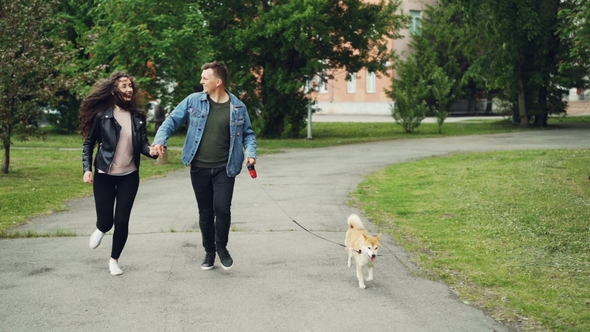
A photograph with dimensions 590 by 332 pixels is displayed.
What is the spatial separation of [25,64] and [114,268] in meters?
10.4

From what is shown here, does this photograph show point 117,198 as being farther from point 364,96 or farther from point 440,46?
point 364,96

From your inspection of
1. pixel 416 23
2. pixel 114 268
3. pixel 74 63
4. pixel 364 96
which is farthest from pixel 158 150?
pixel 364 96

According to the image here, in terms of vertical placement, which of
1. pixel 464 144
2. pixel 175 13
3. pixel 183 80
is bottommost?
pixel 464 144

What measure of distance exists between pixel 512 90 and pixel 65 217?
2993 centimetres

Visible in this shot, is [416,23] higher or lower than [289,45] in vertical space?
higher

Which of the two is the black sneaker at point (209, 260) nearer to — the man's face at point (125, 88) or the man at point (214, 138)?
the man at point (214, 138)

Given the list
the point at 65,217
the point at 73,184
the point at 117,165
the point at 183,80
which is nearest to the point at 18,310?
the point at 117,165

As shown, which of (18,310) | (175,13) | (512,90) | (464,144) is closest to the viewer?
(18,310)

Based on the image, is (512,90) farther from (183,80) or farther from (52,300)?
(52,300)

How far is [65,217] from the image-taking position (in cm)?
1212

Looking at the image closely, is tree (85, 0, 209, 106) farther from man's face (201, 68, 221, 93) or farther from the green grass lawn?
man's face (201, 68, 221, 93)

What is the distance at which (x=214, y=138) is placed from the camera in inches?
311

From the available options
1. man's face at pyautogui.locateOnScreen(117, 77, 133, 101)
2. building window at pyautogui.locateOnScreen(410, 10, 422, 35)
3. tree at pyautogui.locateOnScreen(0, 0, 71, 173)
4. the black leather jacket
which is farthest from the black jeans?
building window at pyautogui.locateOnScreen(410, 10, 422, 35)

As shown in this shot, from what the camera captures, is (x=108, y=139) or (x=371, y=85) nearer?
(x=108, y=139)
